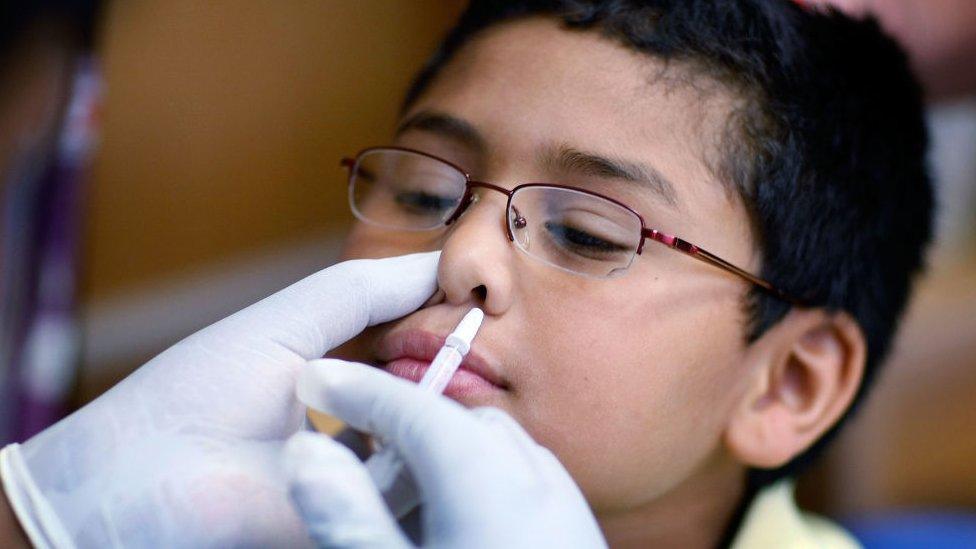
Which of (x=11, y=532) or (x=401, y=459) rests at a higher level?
(x=401, y=459)

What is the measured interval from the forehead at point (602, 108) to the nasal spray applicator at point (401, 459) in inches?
8.1

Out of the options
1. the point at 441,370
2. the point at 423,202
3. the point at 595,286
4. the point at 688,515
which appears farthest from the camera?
the point at 688,515

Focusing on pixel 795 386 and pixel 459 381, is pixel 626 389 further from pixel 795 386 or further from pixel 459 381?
pixel 795 386

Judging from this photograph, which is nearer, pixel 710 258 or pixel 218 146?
pixel 710 258

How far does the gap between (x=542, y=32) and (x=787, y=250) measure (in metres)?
0.35

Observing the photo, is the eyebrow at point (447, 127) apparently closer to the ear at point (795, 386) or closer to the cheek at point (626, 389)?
the cheek at point (626, 389)

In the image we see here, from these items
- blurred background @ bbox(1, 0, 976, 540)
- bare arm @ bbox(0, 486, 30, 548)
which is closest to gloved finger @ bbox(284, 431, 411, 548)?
bare arm @ bbox(0, 486, 30, 548)

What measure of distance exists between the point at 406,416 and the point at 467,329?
0.14 m

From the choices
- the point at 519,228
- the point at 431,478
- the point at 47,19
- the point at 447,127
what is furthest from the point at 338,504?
the point at 47,19

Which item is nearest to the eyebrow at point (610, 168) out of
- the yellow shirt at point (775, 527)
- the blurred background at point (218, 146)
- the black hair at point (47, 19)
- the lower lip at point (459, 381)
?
Answer: the lower lip at point (459, 381)

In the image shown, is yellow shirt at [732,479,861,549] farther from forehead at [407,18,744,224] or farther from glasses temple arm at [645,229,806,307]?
forehead at [407,18,744,224]

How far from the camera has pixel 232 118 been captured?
1.21 meters

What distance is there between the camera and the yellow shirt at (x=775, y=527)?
43.8 inches

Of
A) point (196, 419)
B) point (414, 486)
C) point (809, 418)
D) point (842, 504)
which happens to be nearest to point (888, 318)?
point (809, 418)
